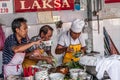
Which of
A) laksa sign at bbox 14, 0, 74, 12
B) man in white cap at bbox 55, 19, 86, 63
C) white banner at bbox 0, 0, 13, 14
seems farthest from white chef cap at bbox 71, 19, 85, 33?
white banner at bbox 0, 0, 13, 14

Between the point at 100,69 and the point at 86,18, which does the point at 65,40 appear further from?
the point at 100,69

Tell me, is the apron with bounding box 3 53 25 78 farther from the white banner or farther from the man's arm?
the white banner

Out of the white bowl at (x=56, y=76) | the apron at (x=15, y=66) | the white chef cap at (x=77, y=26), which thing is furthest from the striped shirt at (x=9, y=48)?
the white chef cap at (x=77, y=26)

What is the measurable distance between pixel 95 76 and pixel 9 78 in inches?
37.2

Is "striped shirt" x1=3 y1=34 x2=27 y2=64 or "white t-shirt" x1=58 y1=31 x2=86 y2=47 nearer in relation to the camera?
"striped shirt" x1=3 y1=34 x2=27 y2=64

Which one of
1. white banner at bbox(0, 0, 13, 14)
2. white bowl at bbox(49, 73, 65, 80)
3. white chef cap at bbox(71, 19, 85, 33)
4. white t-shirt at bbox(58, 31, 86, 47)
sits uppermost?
white banner at bbox(0, 0, 13, 14)

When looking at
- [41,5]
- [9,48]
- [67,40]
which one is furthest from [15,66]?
[41,5]

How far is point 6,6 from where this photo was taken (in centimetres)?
498

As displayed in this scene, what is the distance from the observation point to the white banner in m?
4.94

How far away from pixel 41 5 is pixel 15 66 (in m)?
1.80

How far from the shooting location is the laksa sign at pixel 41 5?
5090 millimetres

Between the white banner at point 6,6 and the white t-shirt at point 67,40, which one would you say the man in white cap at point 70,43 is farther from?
the white banner at point 6,6

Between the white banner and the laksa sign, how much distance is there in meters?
0.08

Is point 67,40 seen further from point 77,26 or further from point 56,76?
point 56,76
